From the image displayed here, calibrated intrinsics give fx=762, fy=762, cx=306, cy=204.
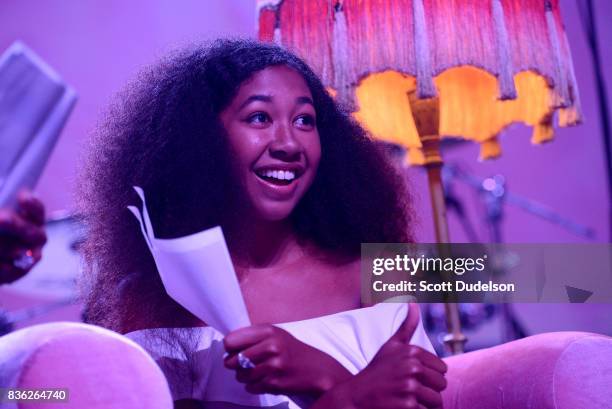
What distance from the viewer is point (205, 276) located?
81 centimetres

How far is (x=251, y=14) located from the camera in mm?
1656

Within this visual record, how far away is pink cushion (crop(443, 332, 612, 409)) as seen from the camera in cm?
86

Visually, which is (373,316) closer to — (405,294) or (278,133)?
(405,294)

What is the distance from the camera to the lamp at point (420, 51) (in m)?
1.22

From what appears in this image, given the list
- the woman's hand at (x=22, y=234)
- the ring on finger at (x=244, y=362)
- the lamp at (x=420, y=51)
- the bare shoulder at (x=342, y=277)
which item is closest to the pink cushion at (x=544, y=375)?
the bare shoulder at (x=342, y=277)

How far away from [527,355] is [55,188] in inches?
47.0

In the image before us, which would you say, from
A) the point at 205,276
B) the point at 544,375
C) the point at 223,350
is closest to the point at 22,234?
the point at 205,276

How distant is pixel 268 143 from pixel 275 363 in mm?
355

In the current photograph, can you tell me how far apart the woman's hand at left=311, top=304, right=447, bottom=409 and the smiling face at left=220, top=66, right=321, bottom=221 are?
0.31 m

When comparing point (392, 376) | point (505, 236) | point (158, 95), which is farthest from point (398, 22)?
point (505, 236)

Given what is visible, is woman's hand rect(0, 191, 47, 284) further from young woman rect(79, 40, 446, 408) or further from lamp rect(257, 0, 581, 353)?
lamp rect(257, 0, 581, 353)

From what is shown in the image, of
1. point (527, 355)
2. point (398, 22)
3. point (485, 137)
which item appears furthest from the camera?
point (485, 137)

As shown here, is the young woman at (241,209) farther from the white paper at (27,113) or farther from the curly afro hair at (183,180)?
the white paper at (27,113)

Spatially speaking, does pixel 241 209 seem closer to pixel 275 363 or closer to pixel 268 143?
pixel 268 143
